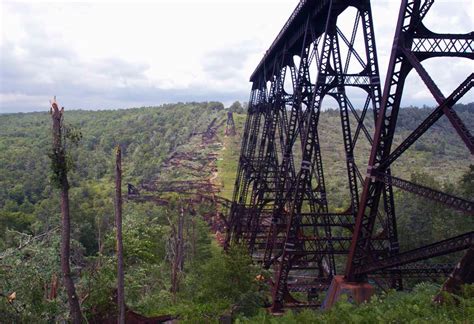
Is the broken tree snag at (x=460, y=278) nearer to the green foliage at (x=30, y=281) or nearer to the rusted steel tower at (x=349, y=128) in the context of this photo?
the rusted steel tower at (x=349, y=128)

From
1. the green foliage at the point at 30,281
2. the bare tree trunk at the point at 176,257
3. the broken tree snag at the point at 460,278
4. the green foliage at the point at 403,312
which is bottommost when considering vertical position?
the bare tree trunk at the point at 176,257

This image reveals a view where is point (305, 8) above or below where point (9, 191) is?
above

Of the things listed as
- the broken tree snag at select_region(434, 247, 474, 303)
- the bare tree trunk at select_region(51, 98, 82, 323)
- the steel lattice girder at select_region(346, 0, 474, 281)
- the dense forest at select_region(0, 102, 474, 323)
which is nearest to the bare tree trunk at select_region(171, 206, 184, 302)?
the dense forest at select_region(0, 102, 474, 323)

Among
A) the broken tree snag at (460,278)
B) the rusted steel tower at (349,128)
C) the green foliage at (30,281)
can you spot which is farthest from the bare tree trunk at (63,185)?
the broken tree snag at (460,278)

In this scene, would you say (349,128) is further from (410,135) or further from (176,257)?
(176,257)

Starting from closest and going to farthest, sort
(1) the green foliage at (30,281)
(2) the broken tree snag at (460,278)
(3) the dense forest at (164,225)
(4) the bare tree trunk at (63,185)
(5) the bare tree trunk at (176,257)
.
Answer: (2) the broken tree snag at (460,278), (4) the bare tree trunk at (63,185), (1) the green foliage at (30,281), (3) the dense forest at (164,225), (5) the bare tree trunk at (176,257)

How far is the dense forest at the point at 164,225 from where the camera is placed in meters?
9.77

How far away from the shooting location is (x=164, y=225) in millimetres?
36531

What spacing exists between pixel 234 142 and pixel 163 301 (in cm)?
5257

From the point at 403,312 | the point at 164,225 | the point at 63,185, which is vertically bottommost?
the point at 164,225

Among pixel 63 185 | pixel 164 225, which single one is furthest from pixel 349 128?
pixel 164 225

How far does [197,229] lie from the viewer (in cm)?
3145

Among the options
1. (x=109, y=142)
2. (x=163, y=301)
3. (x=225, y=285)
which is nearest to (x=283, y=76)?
(x=225, y=285)

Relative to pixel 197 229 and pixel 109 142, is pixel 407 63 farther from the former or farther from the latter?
pixel 109 142
